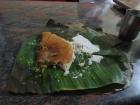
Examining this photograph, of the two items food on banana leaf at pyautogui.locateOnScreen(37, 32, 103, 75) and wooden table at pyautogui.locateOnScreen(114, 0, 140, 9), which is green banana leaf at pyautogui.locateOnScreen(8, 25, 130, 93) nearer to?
food on banana leaf at pyautogui.locateOnScreen(37, 32, 103, 75)

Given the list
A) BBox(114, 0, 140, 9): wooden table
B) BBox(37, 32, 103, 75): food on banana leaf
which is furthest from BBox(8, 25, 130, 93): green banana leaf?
BBox(114, 0, 140, 9): wooden table

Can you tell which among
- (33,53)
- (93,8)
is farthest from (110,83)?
(93,8)

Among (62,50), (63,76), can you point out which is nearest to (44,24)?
(62,50)

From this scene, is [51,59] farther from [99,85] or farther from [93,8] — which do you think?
[93,8]

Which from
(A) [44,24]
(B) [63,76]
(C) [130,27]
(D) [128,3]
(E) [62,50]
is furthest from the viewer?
(D) [128,3]

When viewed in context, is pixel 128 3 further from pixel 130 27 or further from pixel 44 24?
pixel 44 24

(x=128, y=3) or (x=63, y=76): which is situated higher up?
(x=128, y=3)

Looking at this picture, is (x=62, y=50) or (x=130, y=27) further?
(x=130, y=27)

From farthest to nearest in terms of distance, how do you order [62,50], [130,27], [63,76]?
[130,27]
[62,50]
[63,76]
